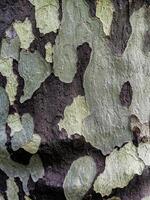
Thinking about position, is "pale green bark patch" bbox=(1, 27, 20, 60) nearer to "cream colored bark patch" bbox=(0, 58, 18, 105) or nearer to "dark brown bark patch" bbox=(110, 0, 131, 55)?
"cream colored bark patch" bbox=(0, 58, 18, 105)

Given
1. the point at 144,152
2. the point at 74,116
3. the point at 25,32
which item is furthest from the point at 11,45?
the point at 144,152

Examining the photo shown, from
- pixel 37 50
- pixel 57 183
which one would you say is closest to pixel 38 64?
pixel 37 50

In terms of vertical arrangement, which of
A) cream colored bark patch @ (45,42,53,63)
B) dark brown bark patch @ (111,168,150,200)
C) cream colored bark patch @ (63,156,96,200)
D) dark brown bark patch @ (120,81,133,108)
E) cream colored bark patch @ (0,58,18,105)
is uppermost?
cream colored bark patch @ (45,42,53,63)

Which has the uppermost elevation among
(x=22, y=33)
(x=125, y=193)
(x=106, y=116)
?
(x=22, y=33)

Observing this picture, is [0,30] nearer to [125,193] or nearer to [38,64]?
[38,64]

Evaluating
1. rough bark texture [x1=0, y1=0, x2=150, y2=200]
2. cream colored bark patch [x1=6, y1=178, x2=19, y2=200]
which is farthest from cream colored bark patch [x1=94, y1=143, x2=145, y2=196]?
cream colored bark patch [x1=6, y1=178, x2=19, y2=200]

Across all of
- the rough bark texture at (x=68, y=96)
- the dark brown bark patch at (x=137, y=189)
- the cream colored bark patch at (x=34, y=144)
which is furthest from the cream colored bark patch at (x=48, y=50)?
the dark brown bark patch at (x=137, y=189)

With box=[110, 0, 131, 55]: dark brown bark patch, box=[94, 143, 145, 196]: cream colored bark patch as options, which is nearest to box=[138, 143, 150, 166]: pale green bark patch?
box=[94, 143, 145, 196]: cream colored bark patch

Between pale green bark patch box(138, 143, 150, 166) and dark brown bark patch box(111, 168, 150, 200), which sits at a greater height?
pale green bark patch box(138, 143, 150, 166)
